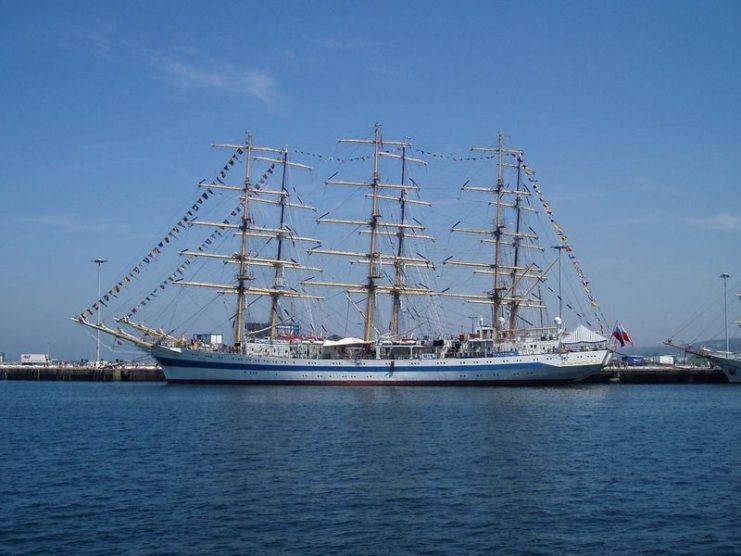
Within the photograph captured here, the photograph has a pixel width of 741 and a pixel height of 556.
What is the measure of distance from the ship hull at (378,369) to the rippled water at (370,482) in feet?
85.7

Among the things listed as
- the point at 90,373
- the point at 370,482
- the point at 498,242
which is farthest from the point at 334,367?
the point at 370,482

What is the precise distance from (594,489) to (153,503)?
13.7 metres

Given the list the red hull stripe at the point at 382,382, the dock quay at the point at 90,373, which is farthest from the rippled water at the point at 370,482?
the dock quay at the point at 90,373

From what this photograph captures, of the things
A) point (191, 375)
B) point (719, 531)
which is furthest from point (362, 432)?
point (191, 375)

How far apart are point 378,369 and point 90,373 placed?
45.2 metres

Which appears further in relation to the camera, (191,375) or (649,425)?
(191,375)

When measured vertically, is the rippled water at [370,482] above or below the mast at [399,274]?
below

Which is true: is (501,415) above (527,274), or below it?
below

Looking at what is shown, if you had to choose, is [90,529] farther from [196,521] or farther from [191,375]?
[191,375]

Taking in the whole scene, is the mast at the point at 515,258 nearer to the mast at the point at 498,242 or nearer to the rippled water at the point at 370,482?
the mast at the point at 498,242

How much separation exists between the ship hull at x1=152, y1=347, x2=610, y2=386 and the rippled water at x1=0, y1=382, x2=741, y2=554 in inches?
1028

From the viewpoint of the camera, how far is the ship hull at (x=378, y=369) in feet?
259

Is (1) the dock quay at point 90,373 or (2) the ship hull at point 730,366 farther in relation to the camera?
(1) the dock quay at point 90,373

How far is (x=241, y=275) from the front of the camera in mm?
85250
